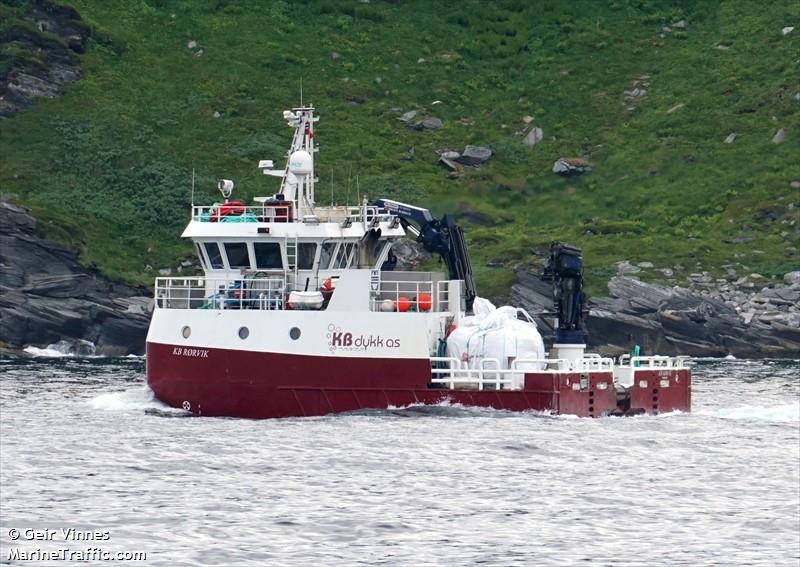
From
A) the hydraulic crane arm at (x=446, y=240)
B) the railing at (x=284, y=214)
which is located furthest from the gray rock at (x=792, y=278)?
the railing at (x=284, y=214)

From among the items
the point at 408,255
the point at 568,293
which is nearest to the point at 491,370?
the point at 568,293

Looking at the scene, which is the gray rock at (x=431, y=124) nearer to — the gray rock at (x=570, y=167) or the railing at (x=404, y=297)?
the gray rock at (x=570, y=167)

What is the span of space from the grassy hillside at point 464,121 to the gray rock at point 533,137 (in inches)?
33.6

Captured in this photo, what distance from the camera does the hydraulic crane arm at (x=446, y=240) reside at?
189ft

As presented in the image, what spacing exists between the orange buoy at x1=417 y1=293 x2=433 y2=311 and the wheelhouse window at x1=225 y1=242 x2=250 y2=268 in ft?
18.3

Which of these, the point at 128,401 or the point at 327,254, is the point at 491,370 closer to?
the point at 327,254

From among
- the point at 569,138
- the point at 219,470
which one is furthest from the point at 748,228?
the point at 219,470

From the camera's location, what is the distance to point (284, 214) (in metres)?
55.7

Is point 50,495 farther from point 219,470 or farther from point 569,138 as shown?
point 569,138

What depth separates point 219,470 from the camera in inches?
1645

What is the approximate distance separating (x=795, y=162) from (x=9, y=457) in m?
86.9

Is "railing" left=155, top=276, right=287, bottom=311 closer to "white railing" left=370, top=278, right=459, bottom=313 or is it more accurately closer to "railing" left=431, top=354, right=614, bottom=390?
"white railing" left=370, top=278, right=459, bottom=313

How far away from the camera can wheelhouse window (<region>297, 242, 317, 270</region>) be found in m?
55.4

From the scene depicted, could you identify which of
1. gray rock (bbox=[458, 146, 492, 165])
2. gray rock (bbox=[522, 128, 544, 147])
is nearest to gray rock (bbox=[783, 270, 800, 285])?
gray rock (bbox=[458, 146, 492, 165])
